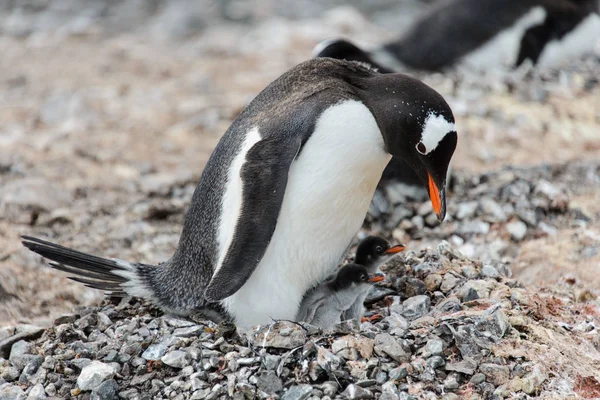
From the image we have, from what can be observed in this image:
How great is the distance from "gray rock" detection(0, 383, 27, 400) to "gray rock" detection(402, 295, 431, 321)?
4.86ft

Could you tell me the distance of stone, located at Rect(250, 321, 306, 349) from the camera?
2.95 meters

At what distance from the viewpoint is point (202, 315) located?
3.45m

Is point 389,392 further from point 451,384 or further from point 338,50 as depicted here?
point 338,50

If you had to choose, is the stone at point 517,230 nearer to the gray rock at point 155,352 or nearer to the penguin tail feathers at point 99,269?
the penguin tail feathers at point 99,269

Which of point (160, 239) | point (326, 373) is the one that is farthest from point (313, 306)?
point (160, 239)

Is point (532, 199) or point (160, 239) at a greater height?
point (160, 239)

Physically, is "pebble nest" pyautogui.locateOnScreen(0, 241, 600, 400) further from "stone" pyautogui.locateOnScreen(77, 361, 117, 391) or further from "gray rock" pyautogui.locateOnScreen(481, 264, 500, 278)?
"gray rock" pyautogui.locateOnScreen(481, 264, 500, 278)

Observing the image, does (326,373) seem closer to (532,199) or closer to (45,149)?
(532,199)

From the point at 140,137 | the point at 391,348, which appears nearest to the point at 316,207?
the point at 391,348

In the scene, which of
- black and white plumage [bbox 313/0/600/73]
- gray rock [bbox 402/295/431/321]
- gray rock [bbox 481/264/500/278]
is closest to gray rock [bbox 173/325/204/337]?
gray rock [bbox 402/295/431/321]

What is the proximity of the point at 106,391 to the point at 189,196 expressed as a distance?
115 inches

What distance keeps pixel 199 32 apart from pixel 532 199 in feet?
18.6

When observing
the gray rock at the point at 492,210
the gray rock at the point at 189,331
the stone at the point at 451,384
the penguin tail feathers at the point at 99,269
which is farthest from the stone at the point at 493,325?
the gray rock at the point at 492,210

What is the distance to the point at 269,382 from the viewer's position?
111 inches
